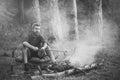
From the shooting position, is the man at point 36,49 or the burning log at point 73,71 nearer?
the burning log at point 73,71

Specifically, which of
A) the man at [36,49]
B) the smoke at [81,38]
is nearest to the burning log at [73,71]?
the smoke at [81,38]

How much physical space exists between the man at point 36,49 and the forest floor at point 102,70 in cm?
74

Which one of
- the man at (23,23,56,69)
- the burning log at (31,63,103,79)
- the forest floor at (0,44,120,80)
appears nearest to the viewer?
the forest floor at (0,44,120,80)

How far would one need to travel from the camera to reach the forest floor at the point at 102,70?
505 centimetres

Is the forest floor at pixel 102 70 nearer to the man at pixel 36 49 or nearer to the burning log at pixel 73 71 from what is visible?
the burning log at pixel 73 71

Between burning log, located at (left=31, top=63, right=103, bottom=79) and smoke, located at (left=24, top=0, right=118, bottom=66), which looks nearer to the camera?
burning log, located at (left=31, top=63, right=103, bottom=79)

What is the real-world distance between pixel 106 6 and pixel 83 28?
5.82 ft

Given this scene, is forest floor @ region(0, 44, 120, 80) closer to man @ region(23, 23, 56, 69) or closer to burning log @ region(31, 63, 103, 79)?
burning log @ region(31, 63, 103, 79)

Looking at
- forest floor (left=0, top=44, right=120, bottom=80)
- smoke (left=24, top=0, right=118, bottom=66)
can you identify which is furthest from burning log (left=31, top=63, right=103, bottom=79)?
smoke (left=24, top=0, right=118, bottom=66)

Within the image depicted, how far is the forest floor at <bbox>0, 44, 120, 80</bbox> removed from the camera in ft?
16.6

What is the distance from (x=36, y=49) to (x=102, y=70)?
2130 millimetres

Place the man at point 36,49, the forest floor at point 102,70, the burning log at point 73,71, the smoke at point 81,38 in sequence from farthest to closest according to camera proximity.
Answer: the smoke at point 81,38
the man at point 36,49
the burning log at point 73,71
the forest floor at point 102,70

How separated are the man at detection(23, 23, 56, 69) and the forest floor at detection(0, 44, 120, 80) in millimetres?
743

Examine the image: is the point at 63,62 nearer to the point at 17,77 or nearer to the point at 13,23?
the point at 17,77
